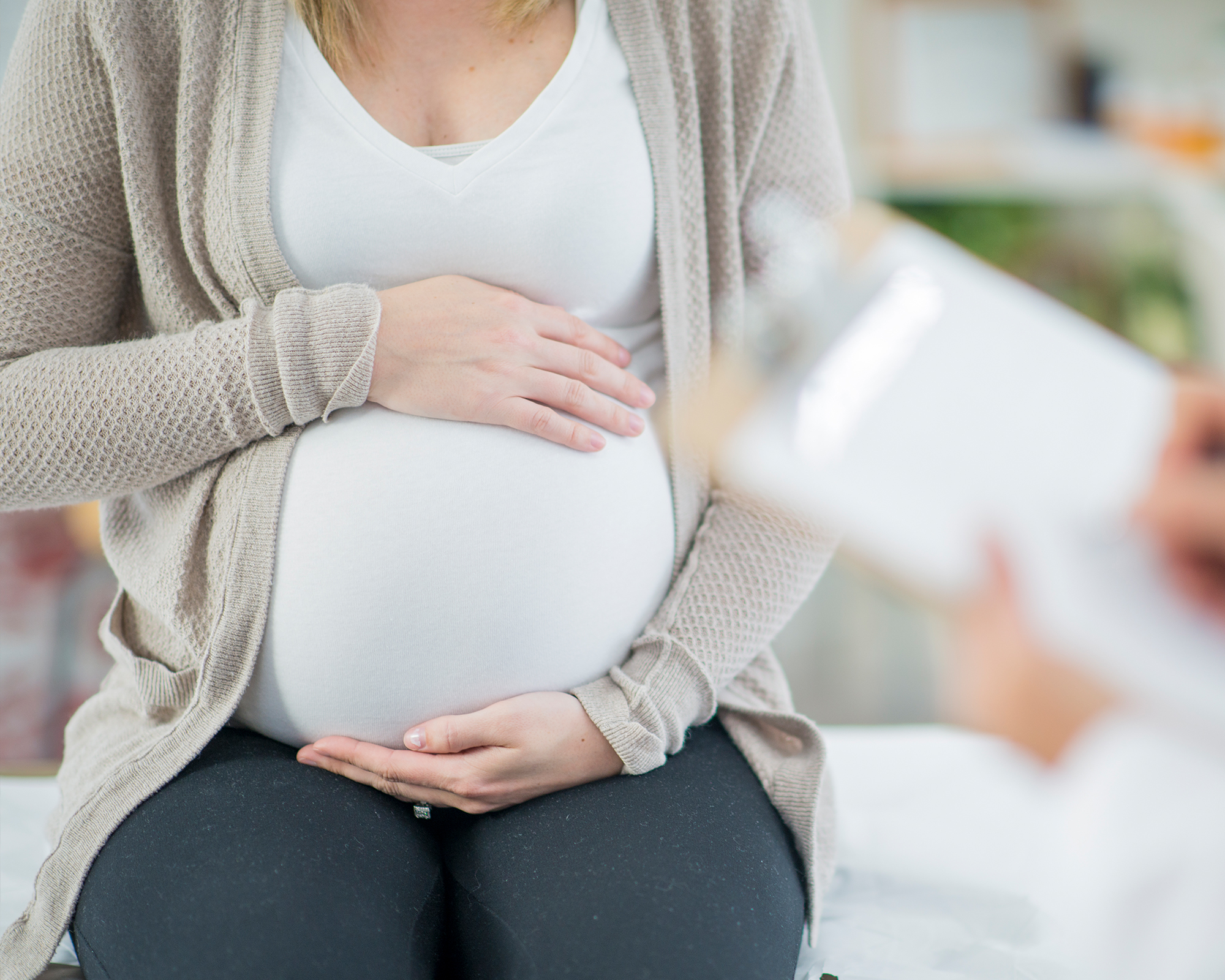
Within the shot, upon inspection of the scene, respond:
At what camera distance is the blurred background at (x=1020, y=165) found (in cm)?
164

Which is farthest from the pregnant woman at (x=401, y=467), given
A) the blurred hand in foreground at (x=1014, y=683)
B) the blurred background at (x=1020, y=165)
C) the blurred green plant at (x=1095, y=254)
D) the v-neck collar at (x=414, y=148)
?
the blurred green plant at (x=1095, y=254)

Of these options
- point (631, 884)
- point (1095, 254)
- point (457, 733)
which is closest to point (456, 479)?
point (457, 733)

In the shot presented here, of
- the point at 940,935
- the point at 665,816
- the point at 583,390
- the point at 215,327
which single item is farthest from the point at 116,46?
the point at 940,935

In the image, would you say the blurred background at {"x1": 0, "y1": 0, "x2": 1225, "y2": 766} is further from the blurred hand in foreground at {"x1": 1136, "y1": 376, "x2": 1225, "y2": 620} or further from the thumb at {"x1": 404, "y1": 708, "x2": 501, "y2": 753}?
the blurred hand in foreground at {"x1": 1136, "y1": 376, "x2": 1225, "y2": 620}

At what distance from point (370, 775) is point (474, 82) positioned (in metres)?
0.46

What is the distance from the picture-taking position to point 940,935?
710 millimetres

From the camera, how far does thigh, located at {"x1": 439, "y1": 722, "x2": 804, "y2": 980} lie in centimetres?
51

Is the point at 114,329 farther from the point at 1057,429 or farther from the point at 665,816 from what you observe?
the point at 1057,429

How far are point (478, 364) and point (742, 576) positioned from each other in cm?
23

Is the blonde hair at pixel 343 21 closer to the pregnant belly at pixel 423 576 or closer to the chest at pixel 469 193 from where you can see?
the chest at pixel 469 193

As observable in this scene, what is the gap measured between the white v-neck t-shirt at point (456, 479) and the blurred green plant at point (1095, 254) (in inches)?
53.1

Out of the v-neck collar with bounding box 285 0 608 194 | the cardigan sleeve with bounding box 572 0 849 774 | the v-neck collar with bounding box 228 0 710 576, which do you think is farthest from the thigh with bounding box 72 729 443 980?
the v-neck collar with bounding box 285 0 608 194

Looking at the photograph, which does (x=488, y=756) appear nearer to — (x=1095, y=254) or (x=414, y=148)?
(x=414, y=148)

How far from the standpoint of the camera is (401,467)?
0.61 meters
